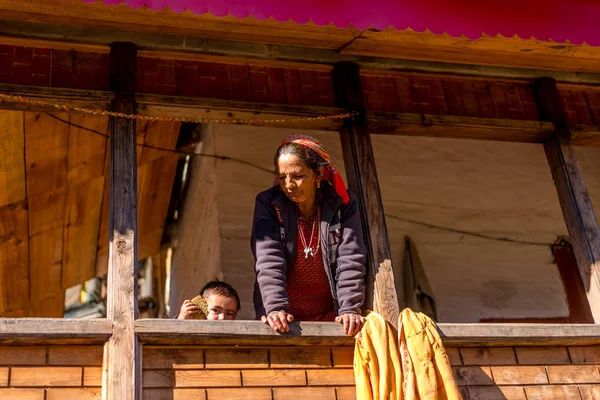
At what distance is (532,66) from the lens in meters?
5.56

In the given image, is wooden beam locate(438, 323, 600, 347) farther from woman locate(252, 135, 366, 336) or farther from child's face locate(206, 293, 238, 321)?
child's face locate(206, 293, 238, 321)

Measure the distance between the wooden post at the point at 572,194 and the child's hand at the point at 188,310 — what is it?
244 cm

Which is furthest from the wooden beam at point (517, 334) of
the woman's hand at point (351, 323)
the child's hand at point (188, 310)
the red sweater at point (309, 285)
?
the child's hand at point (188, 310)

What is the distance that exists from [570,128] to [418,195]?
2.04 metres

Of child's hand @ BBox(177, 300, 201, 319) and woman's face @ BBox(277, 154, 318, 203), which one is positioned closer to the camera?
woman's face @ BBox(277, 154, 318, 203)

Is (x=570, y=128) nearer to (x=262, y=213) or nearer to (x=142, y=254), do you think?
(x=262, y=213)

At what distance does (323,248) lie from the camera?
4.41 meters

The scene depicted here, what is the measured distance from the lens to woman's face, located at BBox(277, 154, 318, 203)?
172 inches

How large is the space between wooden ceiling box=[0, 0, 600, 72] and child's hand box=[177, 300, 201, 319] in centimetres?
170

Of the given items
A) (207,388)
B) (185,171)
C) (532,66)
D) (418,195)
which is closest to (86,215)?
(185,171)

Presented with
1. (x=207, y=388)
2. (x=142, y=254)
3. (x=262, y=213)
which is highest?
(x=142, y=254)

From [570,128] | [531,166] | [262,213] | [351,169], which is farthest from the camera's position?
[531,166]

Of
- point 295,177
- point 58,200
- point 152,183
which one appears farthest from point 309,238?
point 152,183

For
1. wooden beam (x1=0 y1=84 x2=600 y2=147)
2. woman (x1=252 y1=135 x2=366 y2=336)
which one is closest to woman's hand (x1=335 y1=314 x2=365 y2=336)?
woman (x1=252 y1=135 x2=366 y2=336)
